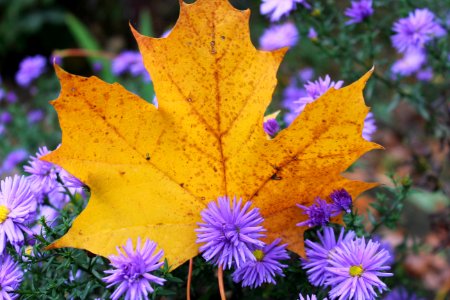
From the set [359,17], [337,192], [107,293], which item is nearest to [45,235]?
[107,293]

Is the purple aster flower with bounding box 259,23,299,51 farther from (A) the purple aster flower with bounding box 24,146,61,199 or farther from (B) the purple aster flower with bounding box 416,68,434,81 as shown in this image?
(A) the purple aster flower with bounding box 24,146,61,199

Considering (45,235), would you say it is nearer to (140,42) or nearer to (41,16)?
(140,42)

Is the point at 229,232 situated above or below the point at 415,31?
below

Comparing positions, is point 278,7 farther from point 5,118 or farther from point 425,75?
point 5,118

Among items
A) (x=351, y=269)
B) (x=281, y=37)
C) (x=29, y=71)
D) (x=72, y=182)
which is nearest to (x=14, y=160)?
(x=29, y=71)

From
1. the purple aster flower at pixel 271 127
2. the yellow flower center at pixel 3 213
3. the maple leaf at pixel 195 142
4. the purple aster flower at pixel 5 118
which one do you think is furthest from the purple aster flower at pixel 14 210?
the purple aster flower at pixel 5 118

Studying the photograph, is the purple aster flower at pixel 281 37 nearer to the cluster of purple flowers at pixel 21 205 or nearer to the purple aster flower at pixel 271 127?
the purple aster flower at pixel 271 127
